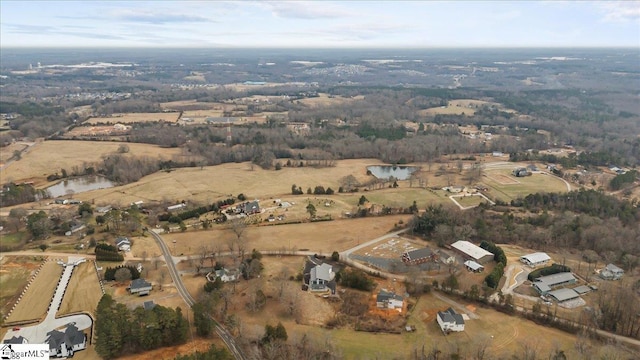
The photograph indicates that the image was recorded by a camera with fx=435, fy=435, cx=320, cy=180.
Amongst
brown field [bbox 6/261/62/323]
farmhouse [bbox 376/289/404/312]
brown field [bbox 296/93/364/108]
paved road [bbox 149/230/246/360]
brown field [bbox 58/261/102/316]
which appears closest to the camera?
paved road [bbox 149/230/246/360]

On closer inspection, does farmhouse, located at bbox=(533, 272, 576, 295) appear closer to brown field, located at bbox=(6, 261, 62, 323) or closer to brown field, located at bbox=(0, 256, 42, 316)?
brown field, located at bbox=(6, 261, 62, 323)

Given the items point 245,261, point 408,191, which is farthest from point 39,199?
point 408,191

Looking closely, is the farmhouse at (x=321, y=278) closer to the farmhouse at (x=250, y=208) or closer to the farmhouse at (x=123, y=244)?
the farmhouse at (x=250, y=208)

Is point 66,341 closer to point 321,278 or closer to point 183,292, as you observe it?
point 183,292

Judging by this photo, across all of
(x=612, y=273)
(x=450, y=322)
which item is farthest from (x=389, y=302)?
(x=612, y=273)

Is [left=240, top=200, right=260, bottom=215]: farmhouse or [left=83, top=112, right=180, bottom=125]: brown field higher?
[left=83, top=112, right=180, bottom=125]: brown field

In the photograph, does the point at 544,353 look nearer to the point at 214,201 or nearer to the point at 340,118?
the point at 214,201

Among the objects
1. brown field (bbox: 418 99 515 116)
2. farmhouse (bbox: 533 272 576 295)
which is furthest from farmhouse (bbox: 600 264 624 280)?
brown field (bbox: 418 99 515 116)
